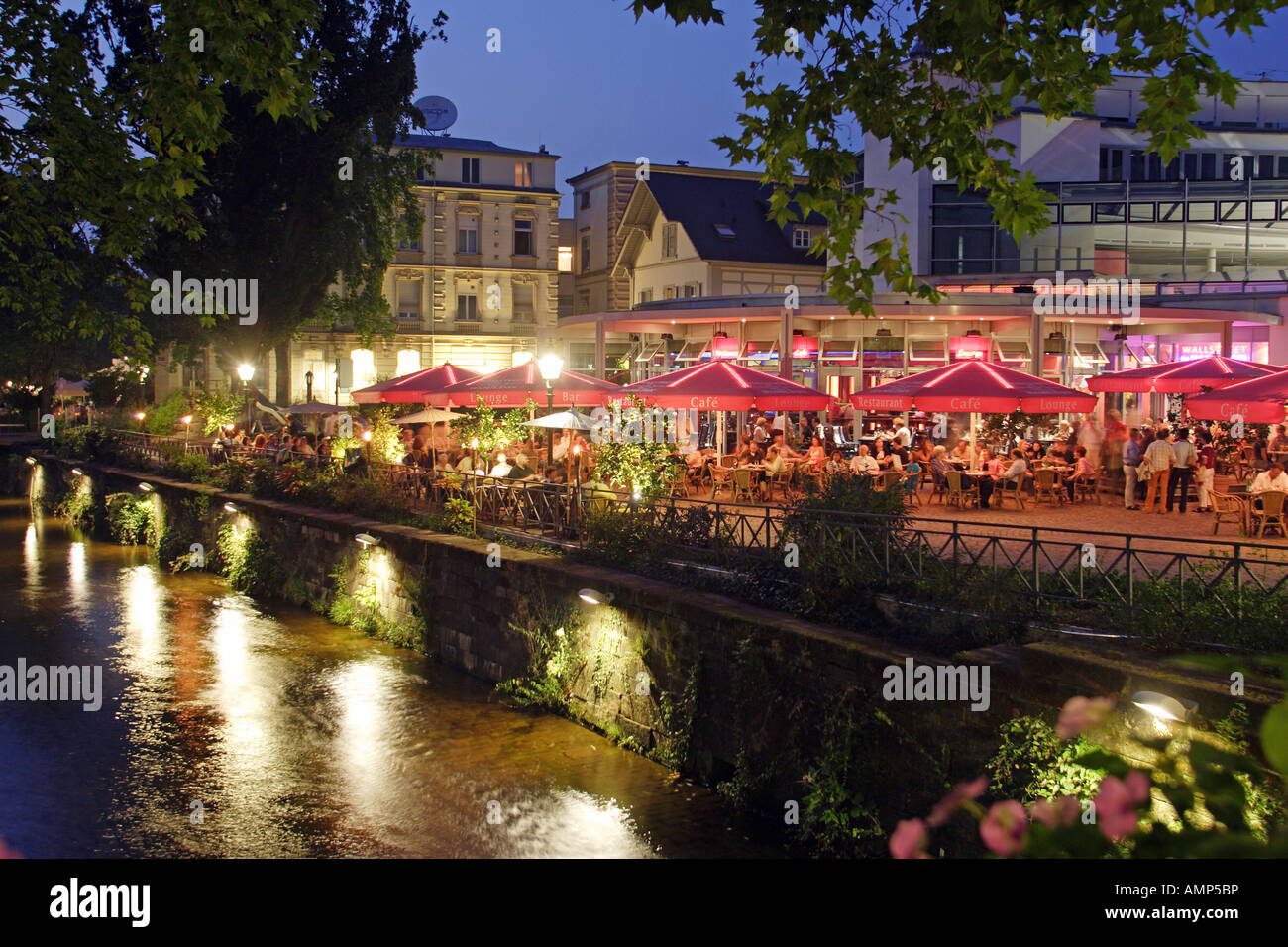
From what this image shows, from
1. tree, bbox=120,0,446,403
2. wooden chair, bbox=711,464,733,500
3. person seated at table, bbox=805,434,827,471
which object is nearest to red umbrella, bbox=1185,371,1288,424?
person seated at table, bbox=805,434,827,471

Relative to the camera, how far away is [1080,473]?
19422 millimetres

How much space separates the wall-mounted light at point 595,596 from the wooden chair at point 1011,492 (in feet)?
30.2

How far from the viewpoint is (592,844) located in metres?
9.45

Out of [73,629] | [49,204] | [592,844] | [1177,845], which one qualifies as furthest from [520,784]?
[73,629]

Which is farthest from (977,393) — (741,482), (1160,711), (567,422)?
(1160,711)

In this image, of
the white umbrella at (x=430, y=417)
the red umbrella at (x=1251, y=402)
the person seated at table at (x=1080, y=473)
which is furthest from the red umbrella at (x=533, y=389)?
the red umbrella at (x=1251, y=402)

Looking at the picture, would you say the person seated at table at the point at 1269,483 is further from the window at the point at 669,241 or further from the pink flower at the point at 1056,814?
the window at the point at 669,241

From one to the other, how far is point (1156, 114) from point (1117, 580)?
3.46 metres

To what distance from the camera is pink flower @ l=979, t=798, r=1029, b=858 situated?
1.82 m

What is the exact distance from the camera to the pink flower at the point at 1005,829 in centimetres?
182

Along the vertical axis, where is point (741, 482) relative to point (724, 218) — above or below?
below

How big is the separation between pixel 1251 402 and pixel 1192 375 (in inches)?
211

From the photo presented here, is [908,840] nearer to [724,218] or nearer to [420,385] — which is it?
[420,385]
